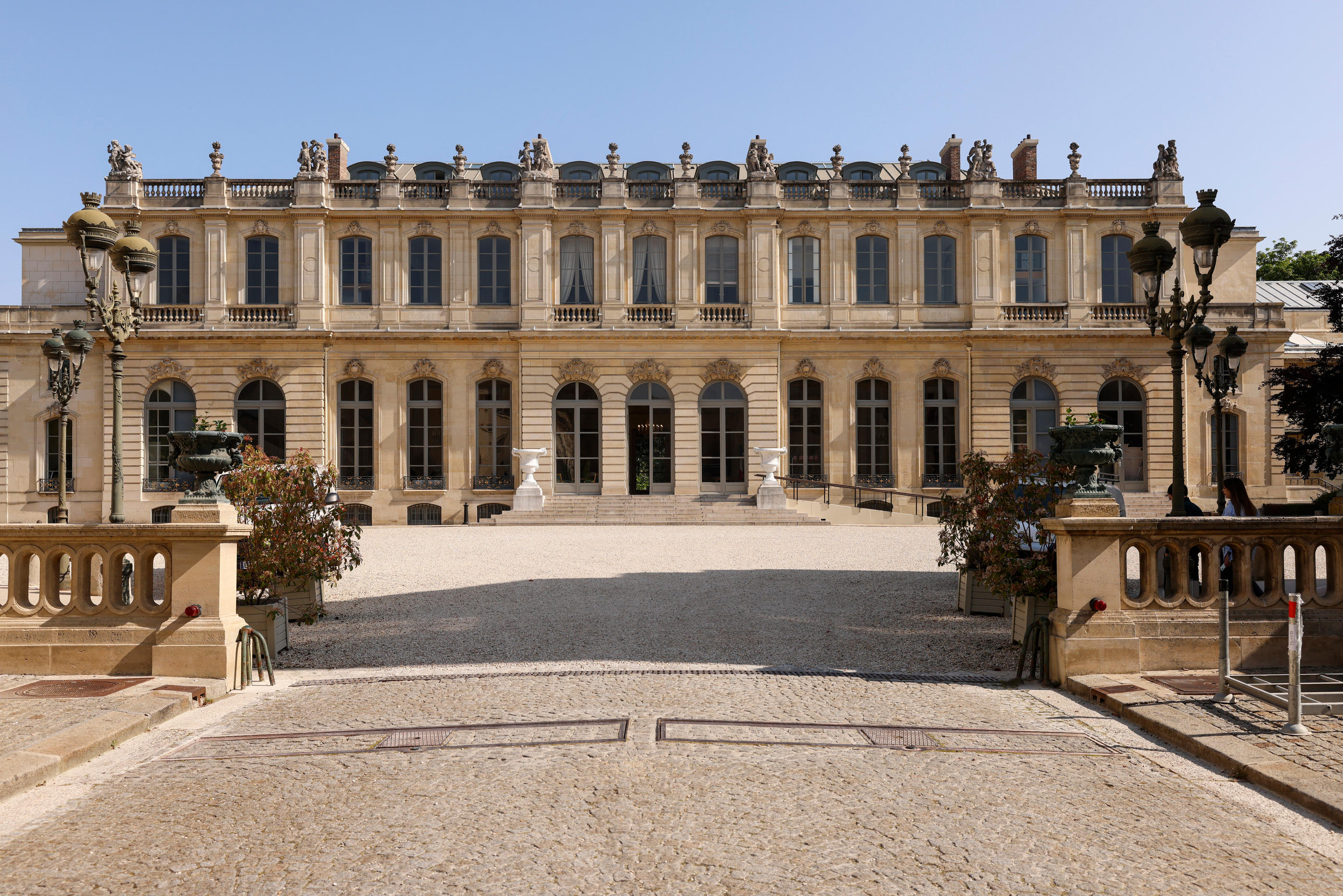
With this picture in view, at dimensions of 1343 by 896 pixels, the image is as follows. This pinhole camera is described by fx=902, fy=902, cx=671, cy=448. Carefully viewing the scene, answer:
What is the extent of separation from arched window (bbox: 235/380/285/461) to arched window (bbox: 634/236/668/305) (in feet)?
39.2

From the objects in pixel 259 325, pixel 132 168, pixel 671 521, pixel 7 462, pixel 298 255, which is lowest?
pixel 671 521

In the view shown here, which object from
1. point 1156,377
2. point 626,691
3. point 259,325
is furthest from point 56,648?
point 1156,377

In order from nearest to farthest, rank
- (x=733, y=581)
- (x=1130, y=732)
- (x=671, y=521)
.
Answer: (x=1130, y=732) < (x=733, y=581) < (x=671, y=521)

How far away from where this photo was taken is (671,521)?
2552 cm

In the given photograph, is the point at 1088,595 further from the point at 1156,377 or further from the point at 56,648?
the point at 1156,377

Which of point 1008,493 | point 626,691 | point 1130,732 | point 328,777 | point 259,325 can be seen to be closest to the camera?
point 328,777

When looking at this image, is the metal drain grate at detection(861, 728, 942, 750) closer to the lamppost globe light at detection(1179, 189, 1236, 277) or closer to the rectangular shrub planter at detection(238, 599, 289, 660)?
the rectangular shrub planter at detection(238, 599, 289, 660)

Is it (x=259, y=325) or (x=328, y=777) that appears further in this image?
(x=259, y=325)

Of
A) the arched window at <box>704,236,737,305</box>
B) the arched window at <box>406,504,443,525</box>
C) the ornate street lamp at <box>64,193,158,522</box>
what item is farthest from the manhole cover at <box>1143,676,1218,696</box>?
the arched window at <box>406,504,443,525</box>

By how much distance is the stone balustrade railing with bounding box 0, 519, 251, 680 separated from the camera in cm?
714

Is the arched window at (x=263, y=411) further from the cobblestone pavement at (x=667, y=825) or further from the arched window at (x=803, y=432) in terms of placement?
the cobblestone pavement at (x=667, y=825)

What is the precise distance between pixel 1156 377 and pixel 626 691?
91.4ft

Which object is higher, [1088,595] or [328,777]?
[1088,595]

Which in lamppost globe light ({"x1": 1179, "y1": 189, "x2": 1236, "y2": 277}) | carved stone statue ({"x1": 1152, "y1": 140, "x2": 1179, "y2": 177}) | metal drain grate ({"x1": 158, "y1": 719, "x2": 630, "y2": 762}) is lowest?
metal drain grate ({"x1": 158, "y1": 719, "x2": 630, "y2": 762})
